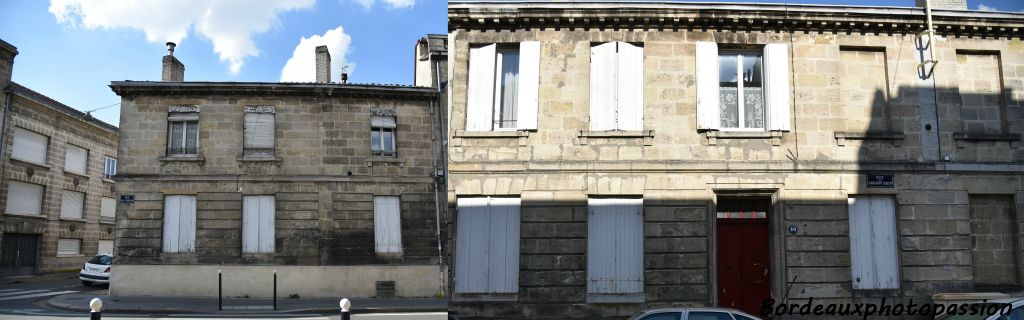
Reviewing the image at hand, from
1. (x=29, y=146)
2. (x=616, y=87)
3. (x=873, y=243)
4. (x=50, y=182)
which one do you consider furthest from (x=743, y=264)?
(x=50, y=182)

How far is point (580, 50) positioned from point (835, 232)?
15.7 feet

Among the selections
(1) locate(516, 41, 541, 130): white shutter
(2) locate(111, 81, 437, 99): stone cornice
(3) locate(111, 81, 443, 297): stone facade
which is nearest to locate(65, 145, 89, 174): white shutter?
(3) locate(111, 81, 443, 297): stone facade

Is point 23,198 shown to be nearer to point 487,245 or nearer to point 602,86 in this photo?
point 487,245

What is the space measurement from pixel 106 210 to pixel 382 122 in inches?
713

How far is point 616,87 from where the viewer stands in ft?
35.0

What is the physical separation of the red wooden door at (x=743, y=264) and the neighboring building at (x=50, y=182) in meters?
11.8

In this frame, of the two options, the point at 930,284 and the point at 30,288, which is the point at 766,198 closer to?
the point at 930,284

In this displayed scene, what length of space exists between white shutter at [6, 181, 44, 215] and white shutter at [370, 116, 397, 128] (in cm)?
1079

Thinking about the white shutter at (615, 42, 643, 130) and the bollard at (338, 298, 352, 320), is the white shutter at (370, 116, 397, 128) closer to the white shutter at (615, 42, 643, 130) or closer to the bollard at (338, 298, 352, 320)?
the white shutter at (615, 42, 643, 130)

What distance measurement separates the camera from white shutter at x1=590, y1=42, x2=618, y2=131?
34.8ft

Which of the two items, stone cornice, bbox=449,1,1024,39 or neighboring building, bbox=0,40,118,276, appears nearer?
stone cornice, bbox=449,1,1024,39

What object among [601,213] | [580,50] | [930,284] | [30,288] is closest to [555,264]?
[601,213]

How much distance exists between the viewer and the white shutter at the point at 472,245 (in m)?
10.5

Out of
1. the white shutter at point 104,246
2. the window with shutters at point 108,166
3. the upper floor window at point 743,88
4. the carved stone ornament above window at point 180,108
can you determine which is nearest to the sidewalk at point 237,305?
the carved stone ornament above window at point 180,108
